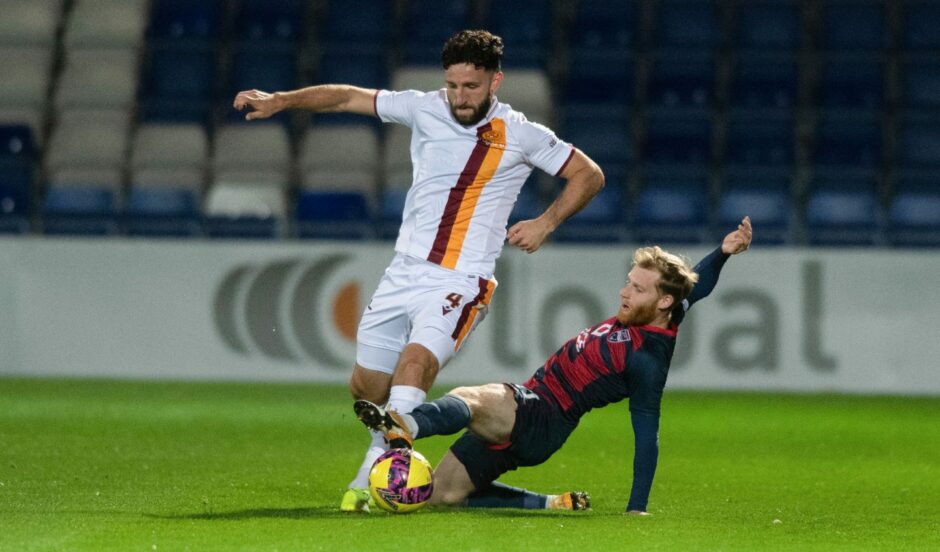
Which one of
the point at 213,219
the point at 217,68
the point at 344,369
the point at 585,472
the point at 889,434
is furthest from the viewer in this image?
the point at 217,68

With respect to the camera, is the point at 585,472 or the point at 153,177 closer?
the point at 585,472

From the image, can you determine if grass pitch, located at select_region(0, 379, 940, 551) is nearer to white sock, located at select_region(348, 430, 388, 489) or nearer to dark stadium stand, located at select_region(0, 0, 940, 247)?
white sock, located at select_region(348, 430, 388, 489)

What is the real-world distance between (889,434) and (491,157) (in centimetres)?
552

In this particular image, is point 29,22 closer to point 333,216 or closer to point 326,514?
point 333,216

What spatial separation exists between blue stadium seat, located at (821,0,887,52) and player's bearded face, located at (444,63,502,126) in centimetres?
1151

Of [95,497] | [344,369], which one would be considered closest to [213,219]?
[344,369]

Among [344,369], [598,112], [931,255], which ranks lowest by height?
[344,369]

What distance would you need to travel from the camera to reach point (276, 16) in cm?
1816

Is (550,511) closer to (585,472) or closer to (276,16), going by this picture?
(585,472)

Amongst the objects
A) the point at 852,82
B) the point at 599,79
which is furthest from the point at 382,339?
the point at 852,82

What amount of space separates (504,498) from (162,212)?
9.87m

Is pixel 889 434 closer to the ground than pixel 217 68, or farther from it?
closer to the ground

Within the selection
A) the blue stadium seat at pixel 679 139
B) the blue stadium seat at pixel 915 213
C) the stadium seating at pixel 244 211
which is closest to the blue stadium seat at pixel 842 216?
the blue stadium seat at pixel 915 213

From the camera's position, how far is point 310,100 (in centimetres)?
706
